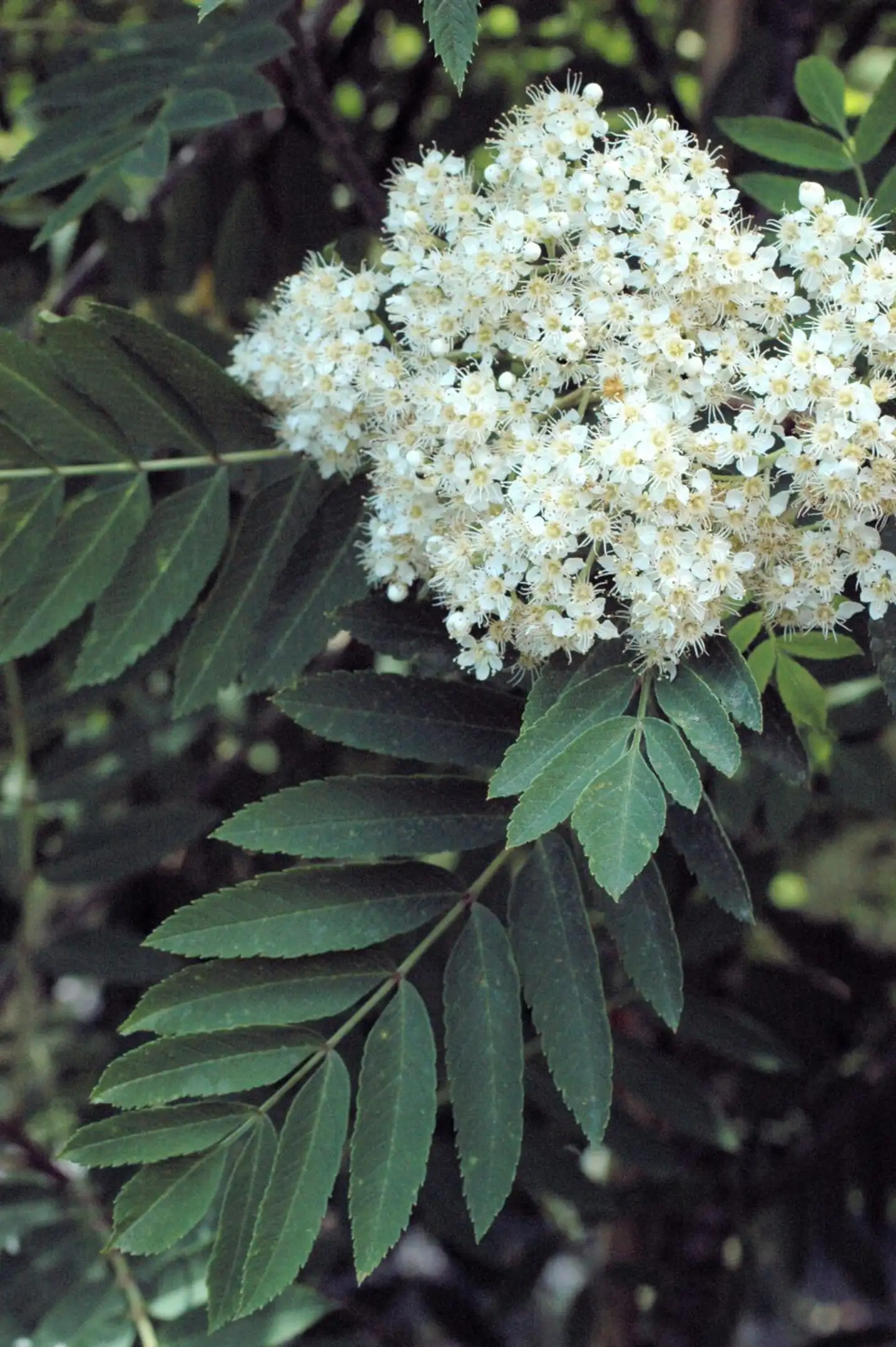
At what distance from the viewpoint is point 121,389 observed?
4.32 ft

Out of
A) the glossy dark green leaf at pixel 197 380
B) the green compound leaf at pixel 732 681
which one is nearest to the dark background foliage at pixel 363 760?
the glossy dark green leaf at pixel 197 380

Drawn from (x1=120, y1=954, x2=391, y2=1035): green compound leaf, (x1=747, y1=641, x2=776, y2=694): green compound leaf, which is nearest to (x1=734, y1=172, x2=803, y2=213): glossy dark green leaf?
(x1=747, y1=641, x2=776, y2=694): green compound leaf

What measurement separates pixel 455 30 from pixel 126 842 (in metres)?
1.13

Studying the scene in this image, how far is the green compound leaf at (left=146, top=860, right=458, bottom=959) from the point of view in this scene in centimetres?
107

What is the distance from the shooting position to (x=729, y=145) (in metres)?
1.76

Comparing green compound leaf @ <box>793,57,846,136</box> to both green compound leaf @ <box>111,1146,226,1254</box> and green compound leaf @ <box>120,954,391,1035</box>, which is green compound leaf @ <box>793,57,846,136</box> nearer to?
green compound leaf @ <box>120,954,391,1035</box>

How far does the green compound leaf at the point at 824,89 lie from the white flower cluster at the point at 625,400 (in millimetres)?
330

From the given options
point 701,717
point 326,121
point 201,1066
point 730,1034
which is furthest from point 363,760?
point 701,717

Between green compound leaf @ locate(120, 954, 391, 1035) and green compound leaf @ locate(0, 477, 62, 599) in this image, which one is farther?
green compound leaf @ locate(0, 477, 62, 599)

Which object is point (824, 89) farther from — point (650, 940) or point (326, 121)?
point (650, 940)

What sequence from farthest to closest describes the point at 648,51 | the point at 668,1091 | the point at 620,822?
the point at 648,51 < the point at 668,1091 < the point at 620,822

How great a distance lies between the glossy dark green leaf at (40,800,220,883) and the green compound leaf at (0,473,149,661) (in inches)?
17.6

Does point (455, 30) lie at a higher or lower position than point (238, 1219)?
higher

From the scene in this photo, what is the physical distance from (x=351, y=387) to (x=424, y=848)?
428 mm
